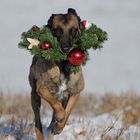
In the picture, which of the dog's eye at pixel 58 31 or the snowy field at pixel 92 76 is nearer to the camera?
the dog's eye at pixel 58 31

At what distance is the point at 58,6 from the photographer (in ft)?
82.6

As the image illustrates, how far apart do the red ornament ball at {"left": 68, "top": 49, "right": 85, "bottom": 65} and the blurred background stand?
5538mm

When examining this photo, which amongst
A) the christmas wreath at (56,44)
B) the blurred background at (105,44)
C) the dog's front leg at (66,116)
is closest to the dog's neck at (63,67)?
the christmas wreath at (56,44)

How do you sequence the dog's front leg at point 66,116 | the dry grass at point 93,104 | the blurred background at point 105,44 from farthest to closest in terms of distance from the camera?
the blurred background at point 105,44 → the dry grass at point 93,104 → the dog's front leg at point 66,116

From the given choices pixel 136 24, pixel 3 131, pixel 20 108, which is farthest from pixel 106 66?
pixel 3 131

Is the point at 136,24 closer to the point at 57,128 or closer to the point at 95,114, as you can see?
the point at 95,114

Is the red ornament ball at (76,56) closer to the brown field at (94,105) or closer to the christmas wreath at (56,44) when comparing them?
the christmas wreath at (56,44)

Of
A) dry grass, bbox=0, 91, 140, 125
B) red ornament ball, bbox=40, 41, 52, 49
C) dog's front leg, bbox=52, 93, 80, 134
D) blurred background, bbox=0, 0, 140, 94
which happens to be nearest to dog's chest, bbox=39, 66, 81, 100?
dog's front leg, bbox=52, 93, 80, 134

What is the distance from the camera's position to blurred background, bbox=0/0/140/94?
699 inches

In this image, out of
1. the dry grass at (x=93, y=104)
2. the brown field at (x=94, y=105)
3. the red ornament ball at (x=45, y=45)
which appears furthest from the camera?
the dry grass at (x=93, y=104)

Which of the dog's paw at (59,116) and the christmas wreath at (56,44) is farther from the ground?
the christmas wreath at (56,44)

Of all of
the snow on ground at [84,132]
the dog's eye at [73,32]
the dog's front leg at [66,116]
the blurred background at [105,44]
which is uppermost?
the blurred background at [105,44]

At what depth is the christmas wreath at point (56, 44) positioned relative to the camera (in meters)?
8.05

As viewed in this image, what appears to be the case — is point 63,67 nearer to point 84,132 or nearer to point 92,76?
point 84,132
